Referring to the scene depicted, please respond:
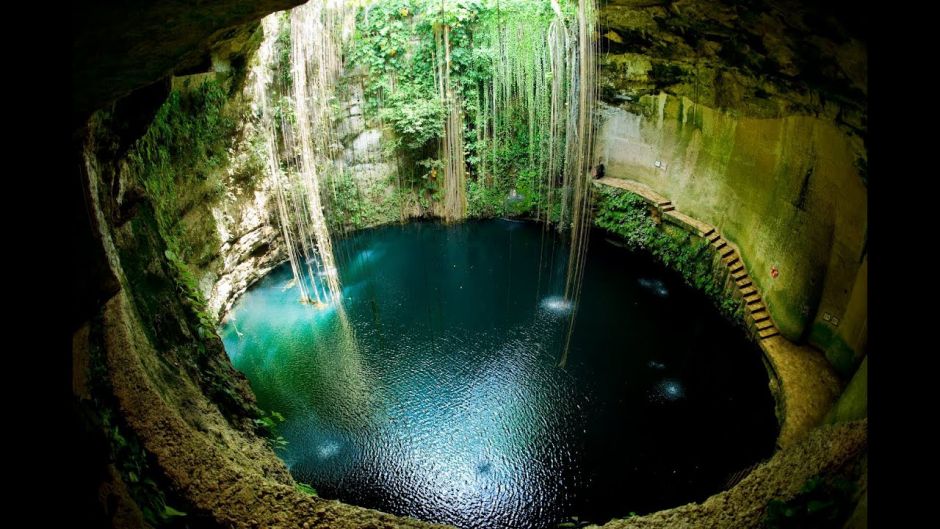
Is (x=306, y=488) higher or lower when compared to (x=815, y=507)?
lower

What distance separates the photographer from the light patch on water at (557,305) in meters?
9.94

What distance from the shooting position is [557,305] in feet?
33.4

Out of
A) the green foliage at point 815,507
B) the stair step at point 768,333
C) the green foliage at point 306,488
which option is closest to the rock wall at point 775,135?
the stair step at point 768,333

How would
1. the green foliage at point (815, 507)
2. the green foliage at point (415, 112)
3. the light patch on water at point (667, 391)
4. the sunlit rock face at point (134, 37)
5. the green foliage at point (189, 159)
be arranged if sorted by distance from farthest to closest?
the green foliage at point (415, 112) < the light patch on water at point (667, 391) < the green foliage at point (189, 159) < the green foliage at point (815, 507) < the sunlit rock face at point (134, 37)

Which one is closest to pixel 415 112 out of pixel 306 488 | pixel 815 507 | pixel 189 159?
pixel 189 159

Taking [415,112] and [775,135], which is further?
[415,112]

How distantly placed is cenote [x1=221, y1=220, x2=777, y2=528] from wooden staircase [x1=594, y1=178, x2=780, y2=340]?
0.40m

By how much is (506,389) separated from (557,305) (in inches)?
114

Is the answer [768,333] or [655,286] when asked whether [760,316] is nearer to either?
[768,333]

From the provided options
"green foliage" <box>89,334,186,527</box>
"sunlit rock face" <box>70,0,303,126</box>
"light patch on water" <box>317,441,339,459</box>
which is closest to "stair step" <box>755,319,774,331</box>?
"light patch on water" <box>317,441,339,459</box>

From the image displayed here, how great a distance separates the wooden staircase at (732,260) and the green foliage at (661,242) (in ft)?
0.64

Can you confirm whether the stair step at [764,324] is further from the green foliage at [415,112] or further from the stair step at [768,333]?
the green foliage at [415,112]

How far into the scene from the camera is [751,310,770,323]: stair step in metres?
8.51

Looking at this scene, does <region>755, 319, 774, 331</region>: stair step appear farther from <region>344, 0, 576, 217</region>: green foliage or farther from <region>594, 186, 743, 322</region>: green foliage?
<region>344, 0, 576, 217</region>: green foliage
